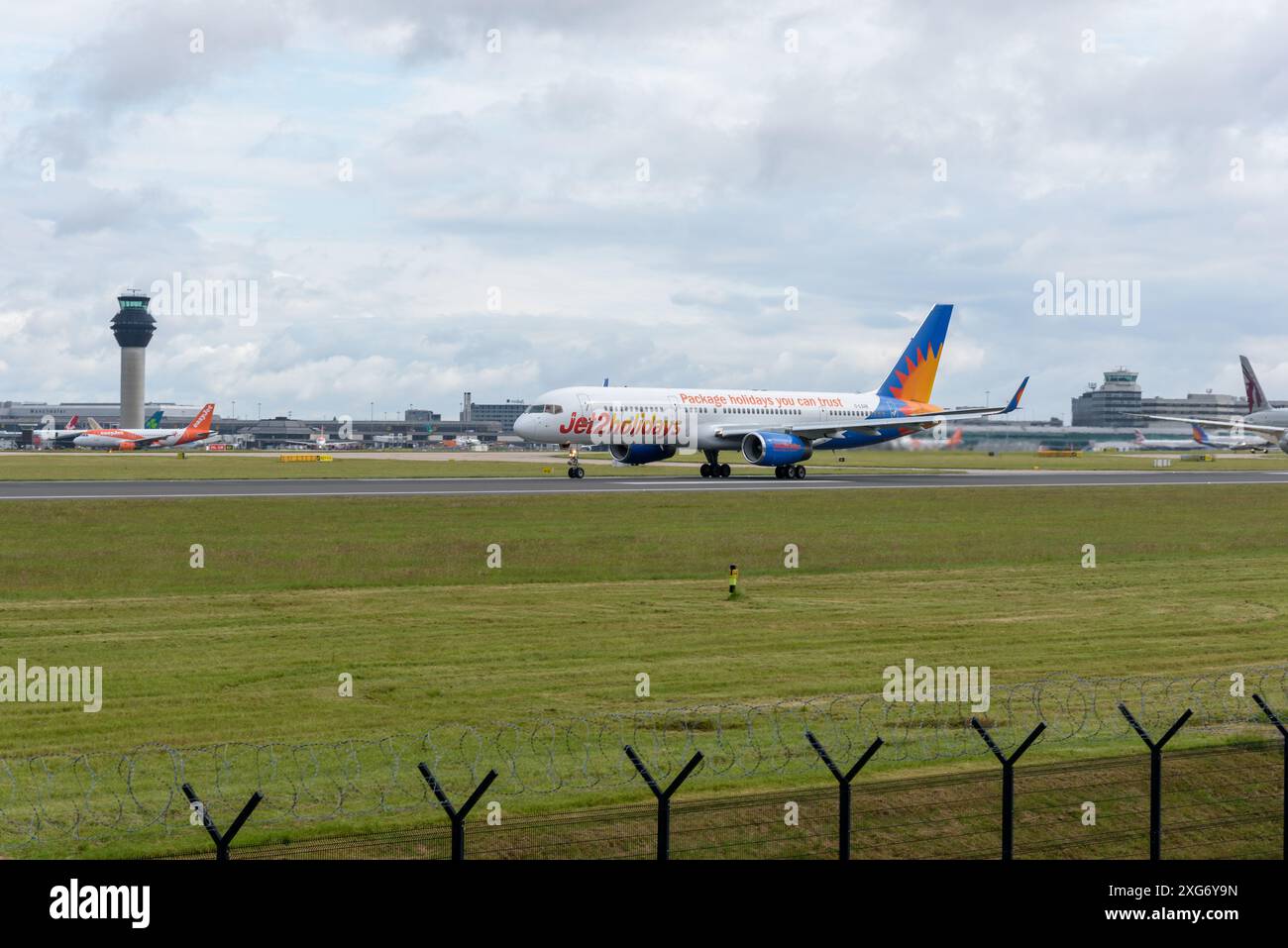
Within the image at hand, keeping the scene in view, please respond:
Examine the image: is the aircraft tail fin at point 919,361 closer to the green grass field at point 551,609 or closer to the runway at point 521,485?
the runway at point 521,485

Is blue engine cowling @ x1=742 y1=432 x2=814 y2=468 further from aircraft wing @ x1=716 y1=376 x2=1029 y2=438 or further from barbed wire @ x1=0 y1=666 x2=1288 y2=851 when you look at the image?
barbed wire @ x1=0 y1=666 x2=1288 y2=851

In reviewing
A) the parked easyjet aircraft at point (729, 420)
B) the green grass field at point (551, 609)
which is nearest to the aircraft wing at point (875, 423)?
the parked easyjet aircraft at point (729, 420)

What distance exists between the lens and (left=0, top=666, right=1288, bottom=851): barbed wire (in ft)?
63.3

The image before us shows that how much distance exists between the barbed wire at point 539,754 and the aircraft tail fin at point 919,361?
81.3 meters

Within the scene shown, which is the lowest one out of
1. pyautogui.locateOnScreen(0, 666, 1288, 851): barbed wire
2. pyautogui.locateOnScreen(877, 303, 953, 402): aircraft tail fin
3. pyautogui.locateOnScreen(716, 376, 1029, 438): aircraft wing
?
pyautogui.locateOnScreen(0, 666, 1288, 851): barbed wire

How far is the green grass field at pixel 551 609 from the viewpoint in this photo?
2603cm

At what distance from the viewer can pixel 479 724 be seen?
24203 mm

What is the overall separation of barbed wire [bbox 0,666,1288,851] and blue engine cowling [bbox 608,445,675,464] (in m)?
66.1

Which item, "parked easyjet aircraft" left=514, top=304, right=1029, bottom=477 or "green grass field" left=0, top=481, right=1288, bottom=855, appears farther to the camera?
"parked easyjet aircraft" left=514, top=304, right=1029, bottom=477

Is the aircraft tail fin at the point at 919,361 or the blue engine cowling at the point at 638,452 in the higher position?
the aircraft tail fin at the point at 919,361

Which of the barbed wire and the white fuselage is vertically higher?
the white fuselage

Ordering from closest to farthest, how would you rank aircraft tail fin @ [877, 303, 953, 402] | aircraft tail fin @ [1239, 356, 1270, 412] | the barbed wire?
the barbed wire, aircraft tail fin @ [877, 303, 953, 402], aircraft tail fin @ [1239, 356, 1270, 412]

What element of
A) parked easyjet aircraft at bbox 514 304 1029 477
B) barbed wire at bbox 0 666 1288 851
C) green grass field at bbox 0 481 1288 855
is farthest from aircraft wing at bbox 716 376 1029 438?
barbed wire at bbox 0 666 1288 851

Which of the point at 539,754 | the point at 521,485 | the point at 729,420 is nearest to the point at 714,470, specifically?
the point at 729,420
